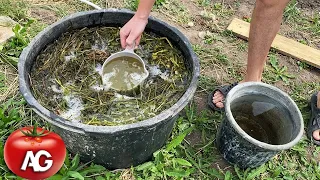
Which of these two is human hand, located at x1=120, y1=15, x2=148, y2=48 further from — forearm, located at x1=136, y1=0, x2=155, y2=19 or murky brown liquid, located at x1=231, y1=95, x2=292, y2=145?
murky brown liquid, located at x1=231, y1=95, x2=292, y2=145

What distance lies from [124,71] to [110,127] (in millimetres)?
485

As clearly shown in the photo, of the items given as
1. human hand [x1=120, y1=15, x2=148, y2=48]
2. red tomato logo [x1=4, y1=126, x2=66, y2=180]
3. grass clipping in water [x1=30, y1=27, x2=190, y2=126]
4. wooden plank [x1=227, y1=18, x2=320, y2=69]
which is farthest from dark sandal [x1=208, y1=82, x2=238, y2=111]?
red tomato logo [x1=4, y1=126, x2=66, y2=180]

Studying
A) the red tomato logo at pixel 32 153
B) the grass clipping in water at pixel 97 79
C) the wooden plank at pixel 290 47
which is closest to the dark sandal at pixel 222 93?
the grass clipping in water at pixel 97 79

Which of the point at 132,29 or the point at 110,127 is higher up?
the point at 132,29

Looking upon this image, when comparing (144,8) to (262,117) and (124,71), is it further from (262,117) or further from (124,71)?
(262,117)

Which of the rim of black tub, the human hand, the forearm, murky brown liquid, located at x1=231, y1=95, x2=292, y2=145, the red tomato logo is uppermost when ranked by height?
the forearm

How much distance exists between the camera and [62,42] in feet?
6.37

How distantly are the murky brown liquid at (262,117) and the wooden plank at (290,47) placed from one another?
79 cm

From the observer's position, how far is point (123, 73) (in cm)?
192

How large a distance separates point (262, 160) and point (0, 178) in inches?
51.9

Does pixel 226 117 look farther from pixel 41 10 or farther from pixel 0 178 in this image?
pixel 41 10

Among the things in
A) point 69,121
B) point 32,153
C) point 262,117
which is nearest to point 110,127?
point 69,121

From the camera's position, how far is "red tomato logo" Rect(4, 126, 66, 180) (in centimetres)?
113

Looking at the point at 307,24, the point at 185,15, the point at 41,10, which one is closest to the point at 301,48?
the point at 307,24
